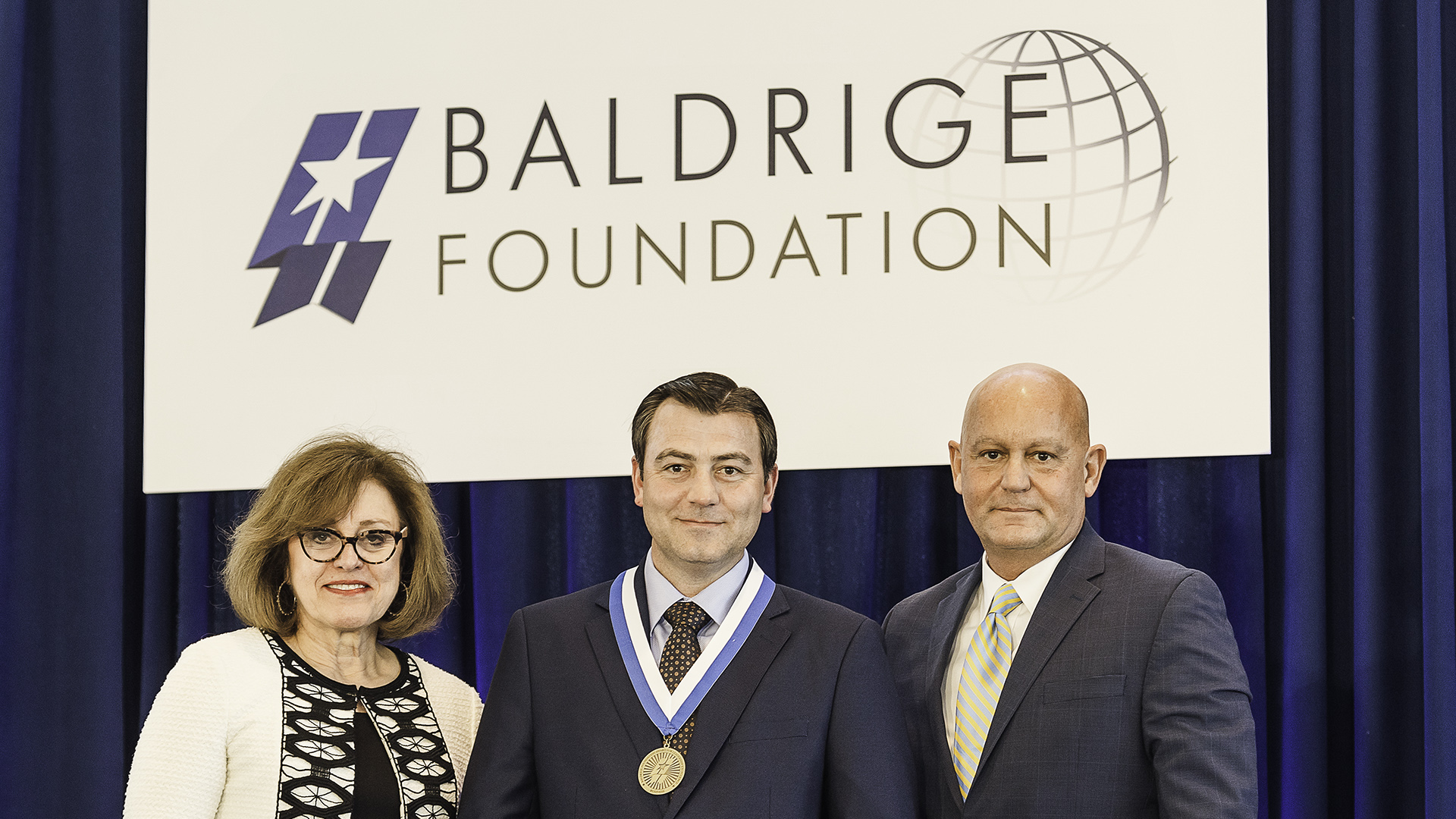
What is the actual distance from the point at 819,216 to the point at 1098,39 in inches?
29.9

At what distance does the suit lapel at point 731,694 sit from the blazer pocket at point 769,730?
1 centimetres

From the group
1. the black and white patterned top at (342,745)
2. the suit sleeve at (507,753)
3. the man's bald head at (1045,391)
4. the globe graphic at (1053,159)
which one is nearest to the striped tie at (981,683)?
the man's bald head at (1045,391)

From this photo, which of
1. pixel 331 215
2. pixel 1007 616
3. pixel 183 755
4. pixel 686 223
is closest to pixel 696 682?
pixel 1007 616

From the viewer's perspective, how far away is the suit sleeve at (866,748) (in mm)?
1958

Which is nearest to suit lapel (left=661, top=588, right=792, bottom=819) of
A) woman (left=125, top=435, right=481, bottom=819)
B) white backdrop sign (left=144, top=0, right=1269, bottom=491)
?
woman (left=125, top=435, right=481, bottom=819)

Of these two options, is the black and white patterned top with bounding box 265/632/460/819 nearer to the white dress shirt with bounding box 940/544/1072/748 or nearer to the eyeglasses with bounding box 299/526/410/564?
the eyeglasses with bounding box 299/526/410/564

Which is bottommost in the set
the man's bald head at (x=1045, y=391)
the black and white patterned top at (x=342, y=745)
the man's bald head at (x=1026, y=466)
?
the black and white patterned top at (x=342, y=745)

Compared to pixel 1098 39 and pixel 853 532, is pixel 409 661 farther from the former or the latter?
pixel 1098 39

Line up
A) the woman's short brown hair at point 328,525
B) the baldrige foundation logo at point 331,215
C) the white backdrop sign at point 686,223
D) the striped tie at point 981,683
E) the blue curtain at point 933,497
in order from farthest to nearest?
the baldrige foundation logo at point 331,215, the white backdrop sign at point 686,223, the blue curtain at point 933,497, the woman's short brown hair at point 328,525, the striped tie at point 981,683

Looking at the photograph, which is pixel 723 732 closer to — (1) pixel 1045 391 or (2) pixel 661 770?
(2) pixel 661 770

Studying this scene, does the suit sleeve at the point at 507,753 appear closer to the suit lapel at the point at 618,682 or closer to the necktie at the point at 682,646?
the suit lapel at the point at 618,682

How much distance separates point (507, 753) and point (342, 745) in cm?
32

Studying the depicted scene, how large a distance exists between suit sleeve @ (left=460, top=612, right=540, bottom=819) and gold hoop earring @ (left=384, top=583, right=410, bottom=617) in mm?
345

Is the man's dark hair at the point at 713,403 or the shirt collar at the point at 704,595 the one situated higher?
the man's dark hair at the point at 713,403
